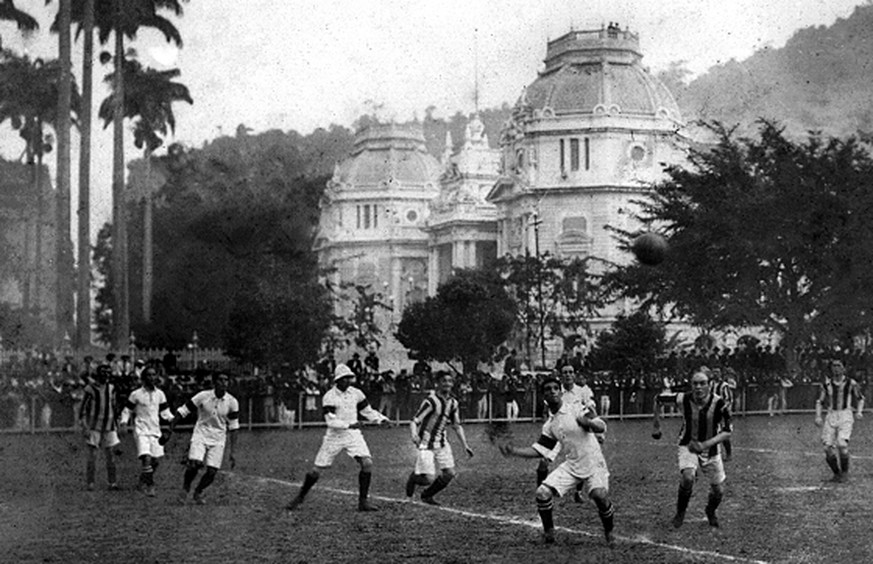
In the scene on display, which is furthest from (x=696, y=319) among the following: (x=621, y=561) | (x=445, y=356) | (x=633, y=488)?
(x=621, y=561)

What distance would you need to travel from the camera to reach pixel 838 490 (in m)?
16.5

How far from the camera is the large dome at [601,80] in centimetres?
7294

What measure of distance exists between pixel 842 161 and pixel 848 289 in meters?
3.56

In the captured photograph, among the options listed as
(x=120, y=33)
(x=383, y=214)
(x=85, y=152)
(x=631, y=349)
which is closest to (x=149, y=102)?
(x=120, y=33)

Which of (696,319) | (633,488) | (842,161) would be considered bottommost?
(633,488)

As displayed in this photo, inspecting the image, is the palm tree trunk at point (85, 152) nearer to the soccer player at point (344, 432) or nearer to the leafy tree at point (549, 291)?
the soccer player at point (344, 432)

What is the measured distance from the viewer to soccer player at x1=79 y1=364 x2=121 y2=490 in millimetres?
17406

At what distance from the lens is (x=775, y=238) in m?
40.8

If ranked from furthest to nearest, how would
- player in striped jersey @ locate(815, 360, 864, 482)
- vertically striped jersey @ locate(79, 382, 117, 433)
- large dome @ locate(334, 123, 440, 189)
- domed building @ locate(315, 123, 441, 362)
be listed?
large dome @ locate(334, 123, 440, 189) < domed building @ locate(315, 123, 441, 362) < player in striped jersey @ locate(815, 360, 864, 482) < vertically striped jersey @ locate(79, 382, 117, 433)

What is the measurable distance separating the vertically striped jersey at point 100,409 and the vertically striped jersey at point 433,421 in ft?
14.6

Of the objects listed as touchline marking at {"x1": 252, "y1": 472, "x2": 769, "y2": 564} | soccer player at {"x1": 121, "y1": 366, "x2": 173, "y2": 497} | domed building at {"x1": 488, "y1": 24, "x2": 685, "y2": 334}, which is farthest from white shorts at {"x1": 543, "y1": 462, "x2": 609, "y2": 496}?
domed building at {"x1": 488, "y1": 24, "x2": 685, "y2": 334}

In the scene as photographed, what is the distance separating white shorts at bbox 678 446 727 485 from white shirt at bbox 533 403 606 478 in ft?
4.63

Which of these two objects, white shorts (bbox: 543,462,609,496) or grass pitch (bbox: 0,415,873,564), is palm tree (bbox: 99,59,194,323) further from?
white shorts (bbox: 543,462,609,496)

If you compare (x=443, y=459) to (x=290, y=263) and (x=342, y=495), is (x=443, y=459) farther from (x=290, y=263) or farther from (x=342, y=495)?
(x=290, y=263)
